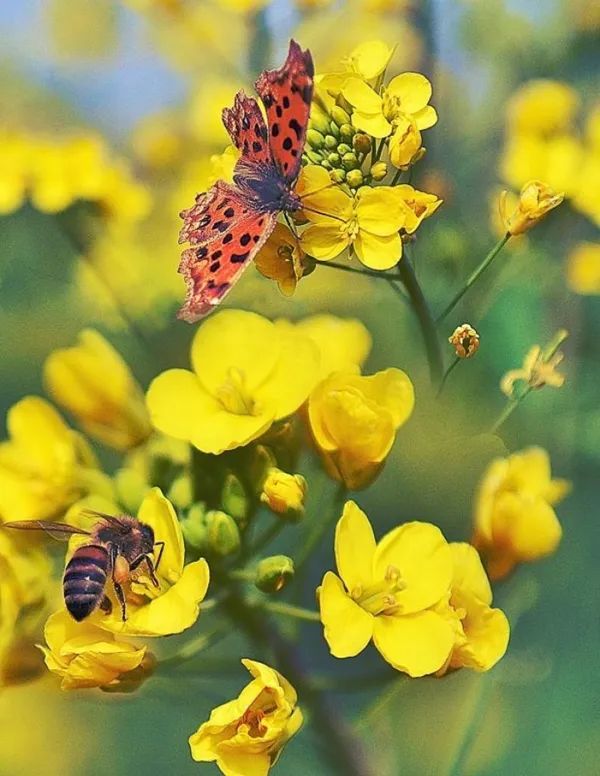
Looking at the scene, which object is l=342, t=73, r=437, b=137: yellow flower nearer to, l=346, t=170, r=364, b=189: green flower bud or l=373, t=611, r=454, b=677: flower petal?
l=346, t=170, r=364, b=189: green flower bud

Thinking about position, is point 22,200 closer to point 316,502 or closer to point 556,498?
point 316,502

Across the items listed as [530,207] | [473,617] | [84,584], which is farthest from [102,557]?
[530,207]

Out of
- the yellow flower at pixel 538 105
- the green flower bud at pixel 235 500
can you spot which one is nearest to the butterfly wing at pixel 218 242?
the green flower bud at pixel 235 500

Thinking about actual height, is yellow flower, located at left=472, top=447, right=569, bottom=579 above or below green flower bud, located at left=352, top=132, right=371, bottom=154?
below

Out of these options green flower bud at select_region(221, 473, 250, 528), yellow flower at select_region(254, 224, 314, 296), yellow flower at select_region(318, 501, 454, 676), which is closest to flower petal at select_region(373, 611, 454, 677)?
yellow flower at select_region(318, 501, 454, 676)

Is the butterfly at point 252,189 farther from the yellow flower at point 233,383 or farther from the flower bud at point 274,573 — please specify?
the flower bud at point 274,573

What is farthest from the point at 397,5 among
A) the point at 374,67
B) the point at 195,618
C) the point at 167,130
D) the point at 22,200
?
the point at 195,618
